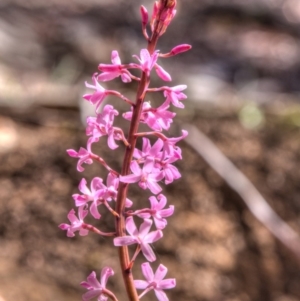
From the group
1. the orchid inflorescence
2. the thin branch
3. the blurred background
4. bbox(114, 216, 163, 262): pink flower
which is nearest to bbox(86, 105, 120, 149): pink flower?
the orchid inflorescence

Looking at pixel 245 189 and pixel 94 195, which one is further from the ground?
pixel 94 195

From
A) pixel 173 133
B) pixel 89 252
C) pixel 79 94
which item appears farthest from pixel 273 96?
pixel 89 252

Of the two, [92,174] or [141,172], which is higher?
[141,172]

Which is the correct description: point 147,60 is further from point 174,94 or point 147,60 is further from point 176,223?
point 176,223

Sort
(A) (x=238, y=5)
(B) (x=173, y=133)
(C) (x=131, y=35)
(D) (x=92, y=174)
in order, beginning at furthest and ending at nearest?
(A) (x=238, y=5) → (C) (x=131, y=35) → (B) (x=173, y=133) → (D) (x=92, y=174)

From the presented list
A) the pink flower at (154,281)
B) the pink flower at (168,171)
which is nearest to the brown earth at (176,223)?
the pink flower at (154,281)

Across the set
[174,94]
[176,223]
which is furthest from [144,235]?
[176,223]

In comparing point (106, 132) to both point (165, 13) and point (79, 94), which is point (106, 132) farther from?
point (79, 94)
